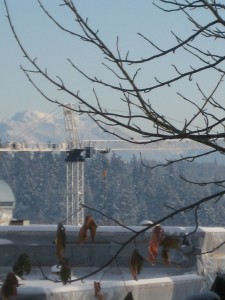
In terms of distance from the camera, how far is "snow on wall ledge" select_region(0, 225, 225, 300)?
41.0 feet

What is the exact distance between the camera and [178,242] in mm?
6125

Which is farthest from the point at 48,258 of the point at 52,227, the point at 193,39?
the point at 193,39

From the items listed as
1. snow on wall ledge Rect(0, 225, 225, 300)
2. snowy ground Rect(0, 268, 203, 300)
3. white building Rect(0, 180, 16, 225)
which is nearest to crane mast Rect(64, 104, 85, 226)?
white building Rect(0, 180, 16, 225)

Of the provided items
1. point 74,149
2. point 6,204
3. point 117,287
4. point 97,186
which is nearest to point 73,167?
point 74,149

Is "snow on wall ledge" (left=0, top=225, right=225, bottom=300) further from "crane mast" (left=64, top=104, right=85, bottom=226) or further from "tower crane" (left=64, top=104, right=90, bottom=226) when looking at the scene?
"tower crane" (left=64, top=104, right=90, bottom=226)

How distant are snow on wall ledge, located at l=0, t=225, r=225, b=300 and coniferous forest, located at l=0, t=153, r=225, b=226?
4936 cm

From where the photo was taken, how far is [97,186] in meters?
93.2

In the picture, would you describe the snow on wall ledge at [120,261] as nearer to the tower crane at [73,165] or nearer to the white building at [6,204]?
the white building at [6,204]

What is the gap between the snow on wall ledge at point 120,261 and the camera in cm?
1248

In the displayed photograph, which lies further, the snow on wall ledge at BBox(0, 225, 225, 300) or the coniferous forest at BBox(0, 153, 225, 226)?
the coniferous forest at BBox(0, 153, 225, 226)

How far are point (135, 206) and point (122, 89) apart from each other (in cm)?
7299

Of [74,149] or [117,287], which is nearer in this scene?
[117,287]

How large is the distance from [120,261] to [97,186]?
254 ft

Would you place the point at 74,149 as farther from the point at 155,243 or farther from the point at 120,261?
the point at 155,243
